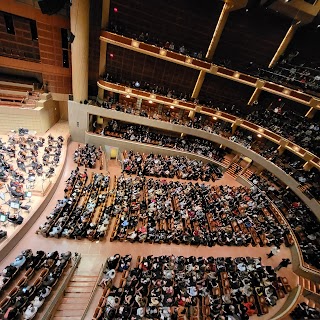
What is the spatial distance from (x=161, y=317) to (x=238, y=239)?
5821mm

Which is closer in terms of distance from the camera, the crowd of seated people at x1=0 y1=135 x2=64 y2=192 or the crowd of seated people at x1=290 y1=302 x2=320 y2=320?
the crowd of seated people at x1=290 y1=302 x2=320 y2=320

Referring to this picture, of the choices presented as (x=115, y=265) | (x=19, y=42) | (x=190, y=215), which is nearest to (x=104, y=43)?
(x=19, y=42)

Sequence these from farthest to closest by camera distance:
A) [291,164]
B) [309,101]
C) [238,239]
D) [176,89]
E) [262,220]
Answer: [176,89]
[291,164]
[309,101]
[262,220]
[238,239]

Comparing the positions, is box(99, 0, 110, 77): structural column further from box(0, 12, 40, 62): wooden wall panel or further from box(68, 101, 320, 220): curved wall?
box(0, 12, 40, 62): wooden wall panel

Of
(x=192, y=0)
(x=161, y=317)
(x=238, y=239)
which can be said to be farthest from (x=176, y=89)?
(x=161, y=317)

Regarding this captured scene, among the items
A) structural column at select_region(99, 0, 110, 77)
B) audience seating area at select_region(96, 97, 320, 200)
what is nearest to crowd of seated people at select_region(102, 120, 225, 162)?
audience seating area at select_region(96, 97, 320, 200)

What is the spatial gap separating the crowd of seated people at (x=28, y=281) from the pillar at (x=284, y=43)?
1877 cm

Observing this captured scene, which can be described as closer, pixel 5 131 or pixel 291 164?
pixel 5 131

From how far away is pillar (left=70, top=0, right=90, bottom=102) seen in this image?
11773mm

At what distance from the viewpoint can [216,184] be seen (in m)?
15.9

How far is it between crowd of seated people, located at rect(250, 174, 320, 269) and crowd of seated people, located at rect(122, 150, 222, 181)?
3.51m

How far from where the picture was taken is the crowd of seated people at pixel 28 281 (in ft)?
21.6

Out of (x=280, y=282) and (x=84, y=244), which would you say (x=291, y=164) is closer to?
(x=280, y=282)

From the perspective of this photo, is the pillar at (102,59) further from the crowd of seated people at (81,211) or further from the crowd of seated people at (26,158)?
the crowd of seated people at (81,211)
